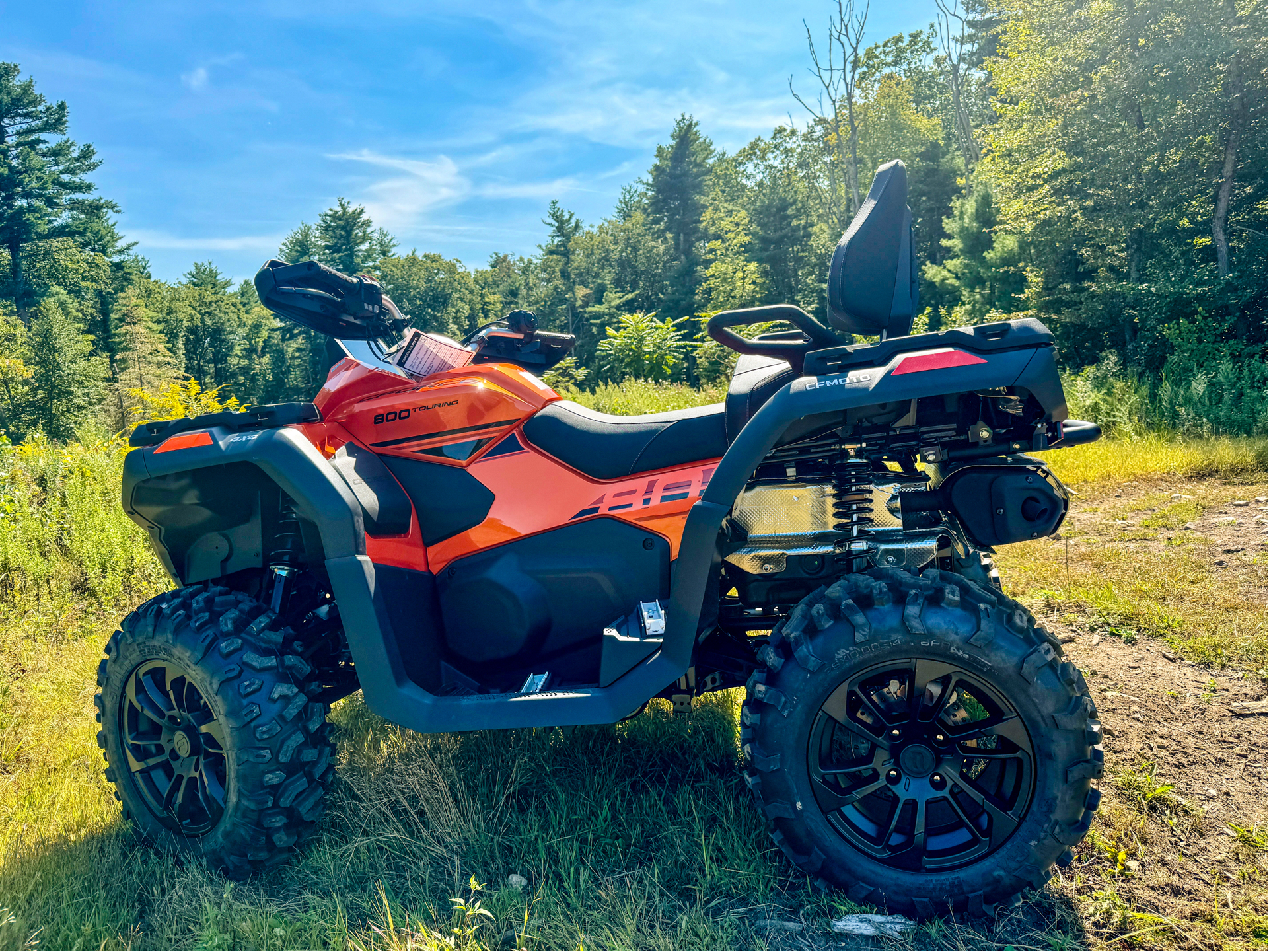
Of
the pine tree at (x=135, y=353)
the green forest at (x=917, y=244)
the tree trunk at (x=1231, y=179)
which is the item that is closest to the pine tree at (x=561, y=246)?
the green forest at (x=917, y=244)

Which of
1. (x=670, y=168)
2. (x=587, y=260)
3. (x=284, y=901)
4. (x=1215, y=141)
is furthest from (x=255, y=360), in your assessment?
(x=284, y=901)

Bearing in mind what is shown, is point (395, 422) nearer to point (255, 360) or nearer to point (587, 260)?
point (587, 260)

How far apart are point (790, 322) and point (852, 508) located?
1.90ft

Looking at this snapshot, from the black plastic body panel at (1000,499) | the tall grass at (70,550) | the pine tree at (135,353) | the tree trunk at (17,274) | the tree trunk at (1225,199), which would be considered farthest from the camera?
the tree trunk at (17,274)

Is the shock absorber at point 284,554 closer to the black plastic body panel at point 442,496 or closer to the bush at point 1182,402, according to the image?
the black plastic body panel at point 442,496

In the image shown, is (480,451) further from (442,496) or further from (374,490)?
(374,490)

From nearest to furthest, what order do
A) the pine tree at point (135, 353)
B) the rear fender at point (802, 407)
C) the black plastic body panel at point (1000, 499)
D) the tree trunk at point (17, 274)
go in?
the rear fender at point (802, 407) → the black plastic body panel at point (1000, 499) → the pine tree at point (135, 353) → the tree trunk at point (17, 274)

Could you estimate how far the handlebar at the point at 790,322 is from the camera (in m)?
2.24

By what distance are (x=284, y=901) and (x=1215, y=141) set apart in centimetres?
1617

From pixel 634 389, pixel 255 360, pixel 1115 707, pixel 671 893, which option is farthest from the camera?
pixel 255 360

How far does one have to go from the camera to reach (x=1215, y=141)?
1255 centimetres

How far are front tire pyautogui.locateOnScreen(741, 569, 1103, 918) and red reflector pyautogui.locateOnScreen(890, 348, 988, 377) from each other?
54 centimetres

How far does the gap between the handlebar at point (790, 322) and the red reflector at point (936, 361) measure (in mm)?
322

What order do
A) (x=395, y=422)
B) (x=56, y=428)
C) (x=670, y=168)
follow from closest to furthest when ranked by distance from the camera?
(x=395, y=422)
(x=56, y=428)
(x=670, y=168)
